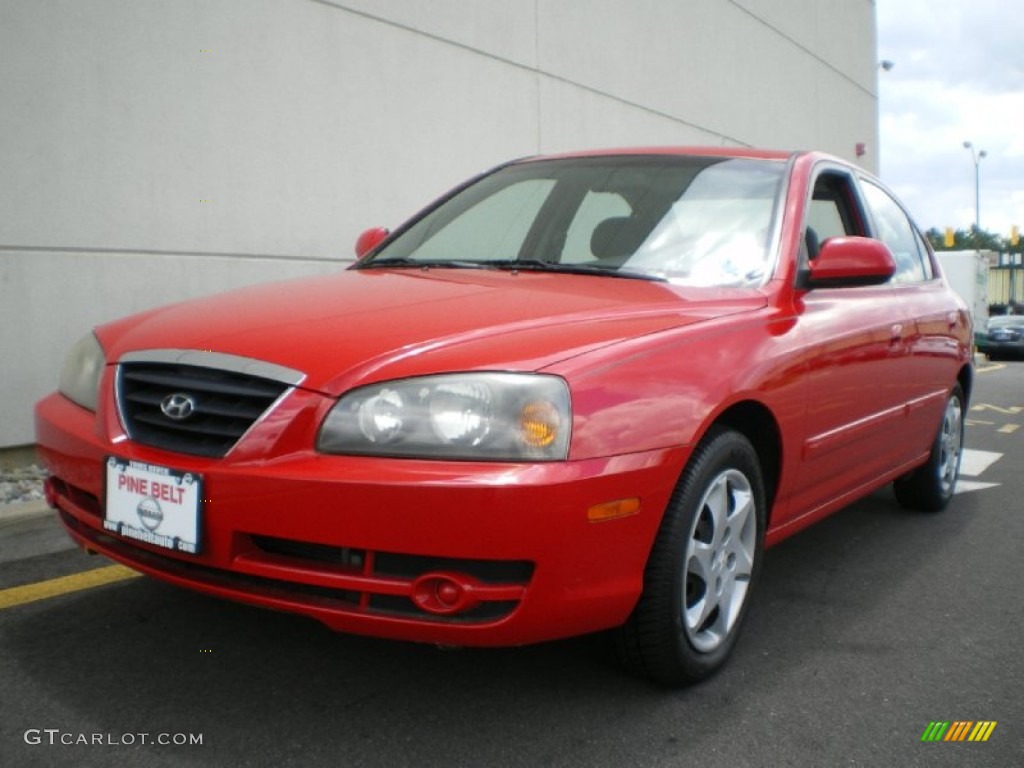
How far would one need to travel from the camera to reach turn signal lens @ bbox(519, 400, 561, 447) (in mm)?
2172

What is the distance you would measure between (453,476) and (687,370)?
2.32ft

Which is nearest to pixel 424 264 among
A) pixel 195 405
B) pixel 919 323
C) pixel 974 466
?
pixel 195 405

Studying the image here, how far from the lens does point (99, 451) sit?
2.46 meters

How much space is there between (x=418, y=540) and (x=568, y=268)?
4.32 ft

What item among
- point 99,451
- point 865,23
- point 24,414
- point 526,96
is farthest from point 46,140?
point 865,23

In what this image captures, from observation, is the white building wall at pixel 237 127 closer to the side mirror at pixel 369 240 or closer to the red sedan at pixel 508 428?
the side mirror at pixel 369 240

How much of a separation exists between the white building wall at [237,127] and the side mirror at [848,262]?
3.93 meters

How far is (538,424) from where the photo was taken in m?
2.18

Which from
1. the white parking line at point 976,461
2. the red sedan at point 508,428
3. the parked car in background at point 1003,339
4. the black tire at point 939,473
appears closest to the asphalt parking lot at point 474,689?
the red sedan at point 508,428

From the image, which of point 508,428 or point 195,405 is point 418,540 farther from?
point 195,405

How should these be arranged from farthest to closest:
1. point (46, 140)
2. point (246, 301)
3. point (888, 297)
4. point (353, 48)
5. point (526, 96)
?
point (526, 96)
point (353, 48)
point (46, 140)
point (888, 297)
point (246, 301)

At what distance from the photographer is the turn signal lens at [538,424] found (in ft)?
7.13

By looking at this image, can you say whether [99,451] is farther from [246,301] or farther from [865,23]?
[865,23]

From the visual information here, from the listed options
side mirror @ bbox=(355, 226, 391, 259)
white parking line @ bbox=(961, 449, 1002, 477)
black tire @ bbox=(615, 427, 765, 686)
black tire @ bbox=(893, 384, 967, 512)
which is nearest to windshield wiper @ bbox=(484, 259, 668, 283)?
black tire @ bbox=(615, 427, 765, 686)
